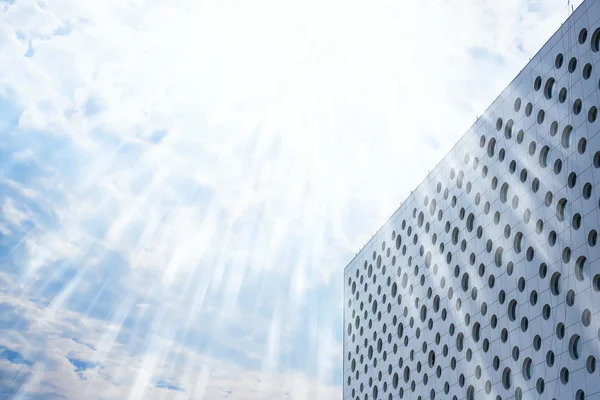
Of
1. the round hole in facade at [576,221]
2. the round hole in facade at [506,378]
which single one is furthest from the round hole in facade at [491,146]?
the round hole in facade at [506,378]

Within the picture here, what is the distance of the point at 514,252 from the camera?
94.9 feet

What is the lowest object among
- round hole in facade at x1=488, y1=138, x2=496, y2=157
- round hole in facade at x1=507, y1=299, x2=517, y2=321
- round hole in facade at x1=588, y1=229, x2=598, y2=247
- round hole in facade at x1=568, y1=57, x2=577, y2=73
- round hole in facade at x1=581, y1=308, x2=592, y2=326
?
round hole in facade at x1=581, y1=308, x2=592, y2=326

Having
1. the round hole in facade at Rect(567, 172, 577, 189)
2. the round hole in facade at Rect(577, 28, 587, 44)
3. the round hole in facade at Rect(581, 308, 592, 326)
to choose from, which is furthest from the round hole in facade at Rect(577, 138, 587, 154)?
the round hole in facade at Rect(581, 308, 592, 326)

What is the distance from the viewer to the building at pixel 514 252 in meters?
24.9

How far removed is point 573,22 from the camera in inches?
1067

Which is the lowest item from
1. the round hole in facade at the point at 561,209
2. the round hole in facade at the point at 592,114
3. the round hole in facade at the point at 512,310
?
the round hole in facade at the point at 512,310

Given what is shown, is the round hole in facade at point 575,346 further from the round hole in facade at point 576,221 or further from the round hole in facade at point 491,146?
the round hole in facade at point 491,146

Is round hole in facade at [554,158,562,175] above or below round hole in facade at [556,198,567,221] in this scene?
above

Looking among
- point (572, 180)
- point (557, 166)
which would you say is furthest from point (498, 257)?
point (572, 180)

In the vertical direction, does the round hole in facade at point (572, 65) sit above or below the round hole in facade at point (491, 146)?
below

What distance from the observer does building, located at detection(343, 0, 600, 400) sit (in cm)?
2488

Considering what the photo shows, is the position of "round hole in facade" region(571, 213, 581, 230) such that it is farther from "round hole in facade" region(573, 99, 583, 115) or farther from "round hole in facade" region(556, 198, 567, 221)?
"round hole in facade" region(573, 99, 583, 115)

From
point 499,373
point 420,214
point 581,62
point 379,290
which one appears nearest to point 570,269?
point 499,373

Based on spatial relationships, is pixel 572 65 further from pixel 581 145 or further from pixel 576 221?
pixel 576 221
